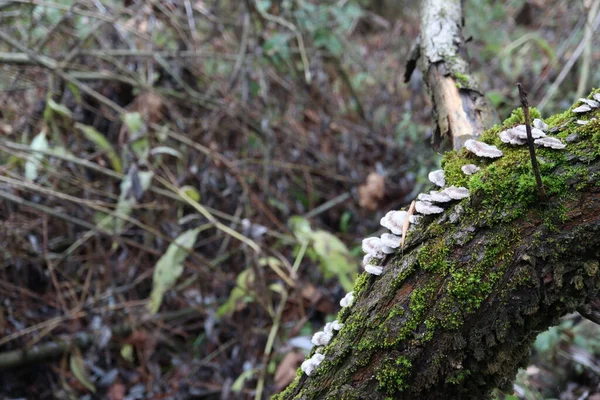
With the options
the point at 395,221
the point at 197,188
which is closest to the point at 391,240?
the point at 395,221

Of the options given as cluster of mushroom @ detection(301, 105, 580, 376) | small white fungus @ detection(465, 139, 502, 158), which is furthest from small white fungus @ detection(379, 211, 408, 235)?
small white fungus @ detection(465, 139, 502, 158)

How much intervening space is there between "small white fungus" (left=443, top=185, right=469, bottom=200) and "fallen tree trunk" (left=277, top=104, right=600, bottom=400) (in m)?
0.02

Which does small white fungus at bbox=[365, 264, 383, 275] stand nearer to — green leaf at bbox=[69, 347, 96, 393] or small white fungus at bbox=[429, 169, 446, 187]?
small white fungus at bbox=[429, 169, 446, 187]

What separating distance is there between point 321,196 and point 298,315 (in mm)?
1391

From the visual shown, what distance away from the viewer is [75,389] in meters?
3.29

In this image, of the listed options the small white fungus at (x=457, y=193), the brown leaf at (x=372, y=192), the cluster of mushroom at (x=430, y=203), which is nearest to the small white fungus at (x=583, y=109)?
the cluster of mushroom at (x=430, y=203)

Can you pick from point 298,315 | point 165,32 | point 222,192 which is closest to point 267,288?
point 298,315

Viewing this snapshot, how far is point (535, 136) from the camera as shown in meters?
1.17

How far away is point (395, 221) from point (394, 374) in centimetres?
41

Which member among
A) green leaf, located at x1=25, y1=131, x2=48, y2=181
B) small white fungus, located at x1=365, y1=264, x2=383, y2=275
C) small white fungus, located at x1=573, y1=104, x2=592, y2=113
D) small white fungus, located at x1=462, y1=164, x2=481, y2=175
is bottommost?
green leaf, located at x1=25, y1=131, x2=48, y2=181

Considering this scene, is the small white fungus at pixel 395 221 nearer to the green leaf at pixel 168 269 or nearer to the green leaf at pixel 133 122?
the green leaf at pixel 168 269

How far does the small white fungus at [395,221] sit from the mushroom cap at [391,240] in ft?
0.05

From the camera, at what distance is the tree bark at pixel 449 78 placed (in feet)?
5.21

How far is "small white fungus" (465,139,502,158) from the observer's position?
1212 mm
